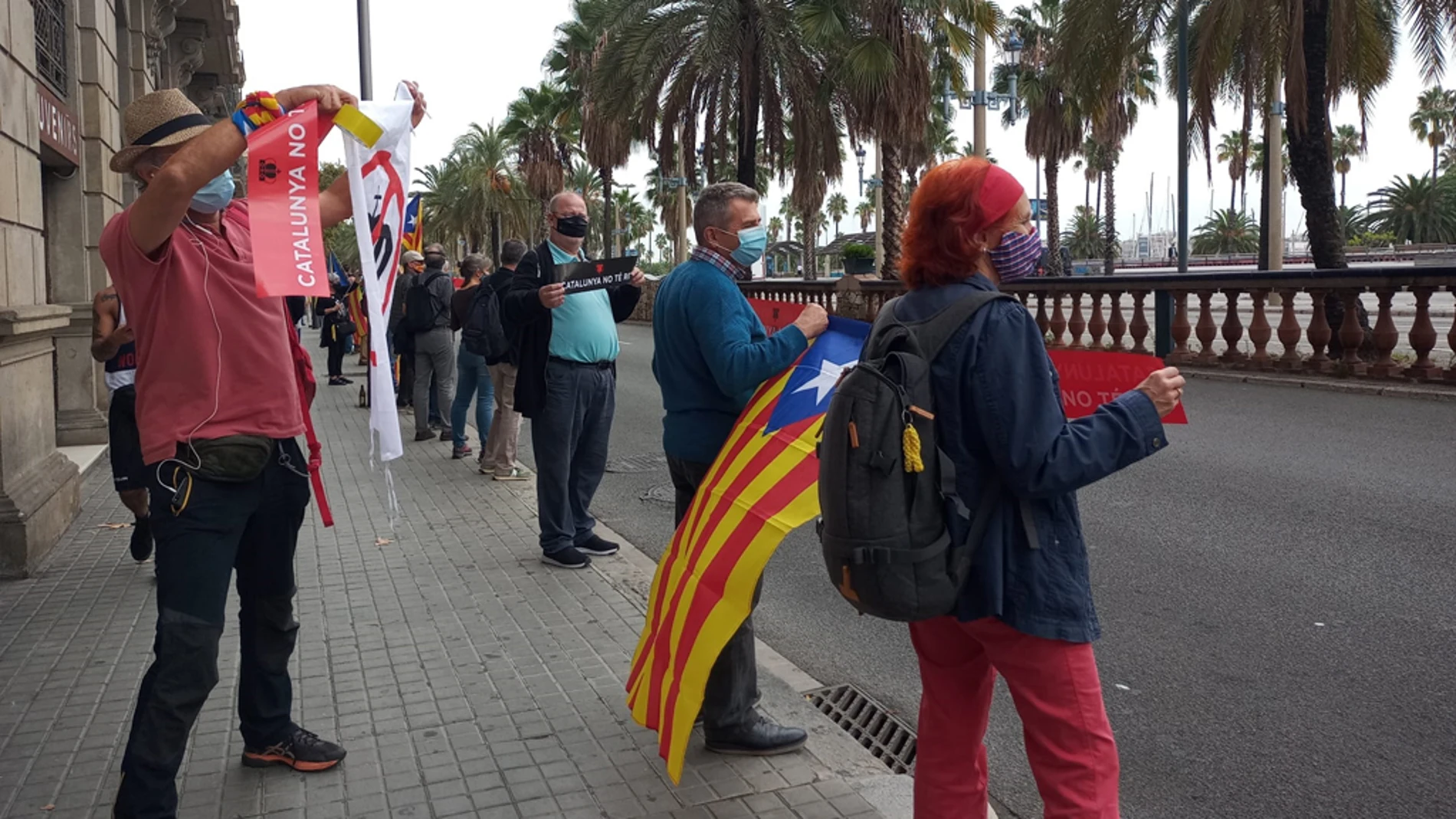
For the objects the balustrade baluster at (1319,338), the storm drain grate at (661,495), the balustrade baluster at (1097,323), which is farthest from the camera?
the balustrade baluster at (1097,323)

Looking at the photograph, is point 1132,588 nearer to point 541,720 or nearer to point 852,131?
point 541,720

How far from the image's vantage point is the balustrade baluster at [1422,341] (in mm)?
12812

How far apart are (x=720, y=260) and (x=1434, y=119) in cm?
10546

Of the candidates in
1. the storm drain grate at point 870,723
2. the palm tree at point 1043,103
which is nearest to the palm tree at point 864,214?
the palm tree at point 1043,103

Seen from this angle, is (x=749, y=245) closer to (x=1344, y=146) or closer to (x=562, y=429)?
(x=562, y=429)

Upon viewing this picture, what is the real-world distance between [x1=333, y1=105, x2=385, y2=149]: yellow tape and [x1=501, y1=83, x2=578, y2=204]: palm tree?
52.4 m

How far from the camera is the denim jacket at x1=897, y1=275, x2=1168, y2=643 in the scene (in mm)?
2578

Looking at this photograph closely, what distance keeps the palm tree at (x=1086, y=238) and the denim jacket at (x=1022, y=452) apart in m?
98.2

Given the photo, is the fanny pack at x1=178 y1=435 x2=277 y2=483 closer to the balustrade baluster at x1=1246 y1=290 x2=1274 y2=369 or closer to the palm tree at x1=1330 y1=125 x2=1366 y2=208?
the balustrade baluster at x1=1246 y1=290 x2=1274 y2=369

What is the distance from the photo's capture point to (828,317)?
3824mm

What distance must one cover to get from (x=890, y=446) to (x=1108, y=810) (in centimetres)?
92

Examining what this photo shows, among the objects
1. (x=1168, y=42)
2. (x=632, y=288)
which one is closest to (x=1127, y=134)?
(x=1168, y=42)

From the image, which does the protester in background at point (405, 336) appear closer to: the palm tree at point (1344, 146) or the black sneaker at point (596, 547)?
the black sneaker at point (596, 547)

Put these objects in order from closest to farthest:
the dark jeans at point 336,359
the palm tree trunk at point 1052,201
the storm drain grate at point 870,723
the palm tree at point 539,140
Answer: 1. the storm drain grate at point 870,723
2. the dark jeans at point 336,359
3. the palm tree trunk at point 1052,201
4. the palm tree at point 539,140
